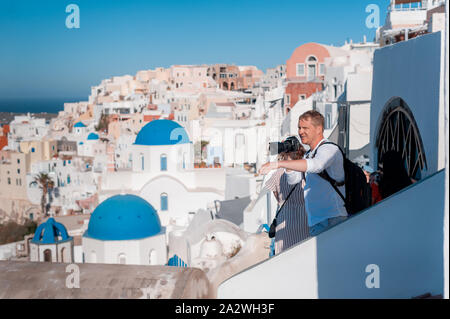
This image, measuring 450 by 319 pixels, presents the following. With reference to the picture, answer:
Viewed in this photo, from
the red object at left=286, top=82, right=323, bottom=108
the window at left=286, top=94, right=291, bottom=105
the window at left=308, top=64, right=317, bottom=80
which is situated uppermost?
the window at left=308, top=64, right=317, bottom=80

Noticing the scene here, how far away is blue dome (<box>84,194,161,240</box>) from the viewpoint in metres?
12.5

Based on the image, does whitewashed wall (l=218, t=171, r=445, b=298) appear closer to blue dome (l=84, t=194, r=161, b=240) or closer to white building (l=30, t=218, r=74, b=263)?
blue dome (l=84, t=194, r=161, b=240)

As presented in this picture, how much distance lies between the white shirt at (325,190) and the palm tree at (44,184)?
36367 millimetres

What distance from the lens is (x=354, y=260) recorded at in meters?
2.25

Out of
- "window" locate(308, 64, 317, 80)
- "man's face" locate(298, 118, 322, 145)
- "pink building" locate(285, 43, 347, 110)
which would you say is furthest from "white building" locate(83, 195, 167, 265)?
"window" locate(308, 64, 317, 80)

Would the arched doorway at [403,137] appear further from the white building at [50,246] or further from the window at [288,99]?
the window at [288,99]

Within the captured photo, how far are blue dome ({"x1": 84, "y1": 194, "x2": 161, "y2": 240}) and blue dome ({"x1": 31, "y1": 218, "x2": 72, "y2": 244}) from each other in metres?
1.07

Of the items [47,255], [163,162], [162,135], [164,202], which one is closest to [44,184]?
[164,202]

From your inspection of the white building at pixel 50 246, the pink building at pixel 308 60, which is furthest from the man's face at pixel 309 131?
the pink building at pixel 308 60

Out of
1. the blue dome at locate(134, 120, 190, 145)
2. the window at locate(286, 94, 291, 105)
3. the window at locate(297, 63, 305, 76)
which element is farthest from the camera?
the window at locate(297, 63, 305, 76)

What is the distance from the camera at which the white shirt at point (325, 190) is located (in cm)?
237

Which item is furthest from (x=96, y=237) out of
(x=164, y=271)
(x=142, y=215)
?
(x=164, y=271)

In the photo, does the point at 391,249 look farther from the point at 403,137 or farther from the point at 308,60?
the point at 308,60
